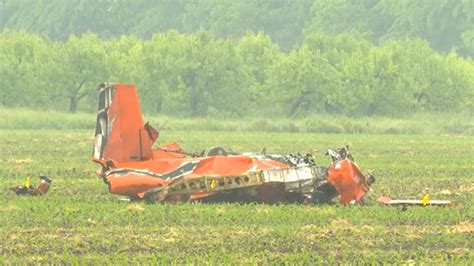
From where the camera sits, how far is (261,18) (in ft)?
401

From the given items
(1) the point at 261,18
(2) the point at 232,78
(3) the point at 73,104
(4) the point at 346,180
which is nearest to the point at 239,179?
(4) the point at 346,180

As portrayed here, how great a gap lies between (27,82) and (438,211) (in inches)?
2181

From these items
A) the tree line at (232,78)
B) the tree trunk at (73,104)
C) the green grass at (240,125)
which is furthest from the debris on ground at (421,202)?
the tree line at (232,78)

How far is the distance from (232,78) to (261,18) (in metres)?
44.0

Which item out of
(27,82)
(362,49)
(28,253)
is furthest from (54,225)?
(362,49)

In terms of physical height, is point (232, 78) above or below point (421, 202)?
below

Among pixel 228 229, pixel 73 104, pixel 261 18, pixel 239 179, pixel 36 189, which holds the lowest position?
pixel 73 104

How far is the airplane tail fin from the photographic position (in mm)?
22203

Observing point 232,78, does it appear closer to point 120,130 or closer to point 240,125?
point 240,125

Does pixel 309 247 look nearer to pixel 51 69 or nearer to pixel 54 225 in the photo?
pixel 54 225

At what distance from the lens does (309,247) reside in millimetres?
15312

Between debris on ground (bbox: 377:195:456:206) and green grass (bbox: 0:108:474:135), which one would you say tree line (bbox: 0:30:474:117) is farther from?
debris on ground (bbox: 377:195:456:206)

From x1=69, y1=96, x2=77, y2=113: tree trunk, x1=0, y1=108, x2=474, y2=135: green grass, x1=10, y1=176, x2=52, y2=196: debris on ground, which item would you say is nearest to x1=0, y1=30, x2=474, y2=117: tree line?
x1=69, y1=96, x2=77, y2=113: tree trunk

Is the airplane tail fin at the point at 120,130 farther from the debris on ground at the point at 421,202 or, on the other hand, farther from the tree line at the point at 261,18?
the tree line at the point at 261,18
